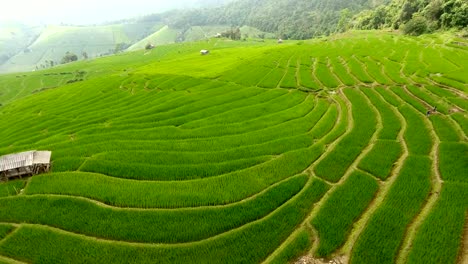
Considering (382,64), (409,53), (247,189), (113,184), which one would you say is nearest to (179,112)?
(113,184)

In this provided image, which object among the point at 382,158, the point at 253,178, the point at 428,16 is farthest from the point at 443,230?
the point at 428,16

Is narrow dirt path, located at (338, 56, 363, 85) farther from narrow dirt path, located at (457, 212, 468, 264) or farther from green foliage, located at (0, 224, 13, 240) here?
green foliage, located at (0, 224, 13, 240)

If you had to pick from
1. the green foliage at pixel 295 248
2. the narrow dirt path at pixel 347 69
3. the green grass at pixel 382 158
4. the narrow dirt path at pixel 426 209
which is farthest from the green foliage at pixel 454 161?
the narrow dirt path at pixel 347 69

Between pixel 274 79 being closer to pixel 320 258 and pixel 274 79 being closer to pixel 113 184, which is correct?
pixel 113 184

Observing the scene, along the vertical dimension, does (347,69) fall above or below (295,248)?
above

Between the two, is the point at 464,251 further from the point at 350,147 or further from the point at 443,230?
the point at 350,147

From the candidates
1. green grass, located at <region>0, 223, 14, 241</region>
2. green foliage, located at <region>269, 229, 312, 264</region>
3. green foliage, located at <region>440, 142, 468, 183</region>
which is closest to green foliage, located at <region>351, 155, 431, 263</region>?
green foliage, located at <region>440, 142, 468, 183</region>
